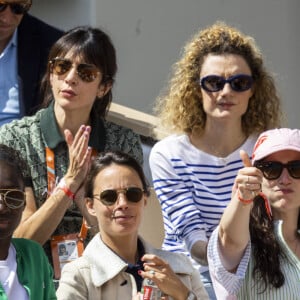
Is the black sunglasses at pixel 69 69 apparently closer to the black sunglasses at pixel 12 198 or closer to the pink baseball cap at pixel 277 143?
the pink baseball cap at pixel 277 143

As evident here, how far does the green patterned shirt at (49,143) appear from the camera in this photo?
495cm

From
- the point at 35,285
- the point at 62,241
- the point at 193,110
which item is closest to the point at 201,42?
the point at 193,110

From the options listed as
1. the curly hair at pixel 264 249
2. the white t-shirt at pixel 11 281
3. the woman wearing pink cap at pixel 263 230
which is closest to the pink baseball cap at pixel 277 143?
the woman wearing pink cap at pixel 263 230

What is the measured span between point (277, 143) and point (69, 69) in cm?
113

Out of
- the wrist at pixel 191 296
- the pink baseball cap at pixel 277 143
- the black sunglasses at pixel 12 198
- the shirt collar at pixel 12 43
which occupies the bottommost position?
the wrist at pixel 191 296

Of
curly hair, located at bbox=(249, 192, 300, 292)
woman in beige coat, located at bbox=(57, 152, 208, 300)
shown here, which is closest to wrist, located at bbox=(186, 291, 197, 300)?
woman in beige coat, located at bbox=(57, 152, 208, 300)

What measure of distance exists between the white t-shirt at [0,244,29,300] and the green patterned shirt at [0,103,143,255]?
73 centimetres

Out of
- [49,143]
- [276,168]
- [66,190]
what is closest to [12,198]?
[66,190]

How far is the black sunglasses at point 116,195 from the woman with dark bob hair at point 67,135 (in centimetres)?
42

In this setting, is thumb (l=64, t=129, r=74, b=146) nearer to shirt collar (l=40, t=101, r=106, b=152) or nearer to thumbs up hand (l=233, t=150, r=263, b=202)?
shirt collar (l=40, t=101, r=106, b=152)

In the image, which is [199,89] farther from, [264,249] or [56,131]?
[264,249]

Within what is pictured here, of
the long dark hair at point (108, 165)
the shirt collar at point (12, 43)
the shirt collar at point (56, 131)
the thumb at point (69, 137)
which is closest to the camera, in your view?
the long dark hair at point (108, 165)

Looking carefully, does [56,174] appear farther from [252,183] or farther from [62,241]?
[252,183]

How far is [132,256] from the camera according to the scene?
4.43 meters
